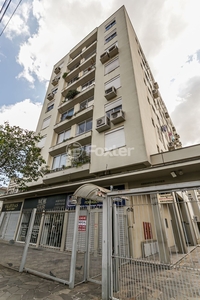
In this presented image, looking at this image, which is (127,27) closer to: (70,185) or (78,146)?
(78,146)

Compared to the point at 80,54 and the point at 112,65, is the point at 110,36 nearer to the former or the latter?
the point at 80,54

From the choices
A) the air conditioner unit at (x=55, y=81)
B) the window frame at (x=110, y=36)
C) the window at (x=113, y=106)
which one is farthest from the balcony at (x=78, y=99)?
the air conditioner unit at (x=55, y=81)

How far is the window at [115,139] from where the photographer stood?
29.8 ft

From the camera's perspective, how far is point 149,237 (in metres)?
7.56

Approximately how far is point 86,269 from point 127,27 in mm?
18284

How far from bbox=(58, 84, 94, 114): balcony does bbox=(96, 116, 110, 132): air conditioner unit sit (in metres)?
4.69

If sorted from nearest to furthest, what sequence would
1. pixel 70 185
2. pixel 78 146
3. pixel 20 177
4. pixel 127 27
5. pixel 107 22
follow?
pixel 20 177 → pixel 70 185 → pixel 78 146 → pixel 127 27 → pixel 107 22

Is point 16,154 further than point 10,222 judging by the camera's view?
No

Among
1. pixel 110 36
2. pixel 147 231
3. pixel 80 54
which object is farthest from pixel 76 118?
pixel 80 54

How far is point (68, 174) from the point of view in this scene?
1052 cm

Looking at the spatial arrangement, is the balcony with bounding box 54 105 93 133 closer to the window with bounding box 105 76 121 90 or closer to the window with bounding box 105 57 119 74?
the window with bounding box 105 76 121 90

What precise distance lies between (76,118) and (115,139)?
203 inches

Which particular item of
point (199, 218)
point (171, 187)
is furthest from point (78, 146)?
point (199, 218)

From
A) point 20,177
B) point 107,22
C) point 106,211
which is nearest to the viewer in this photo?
point 106,211
